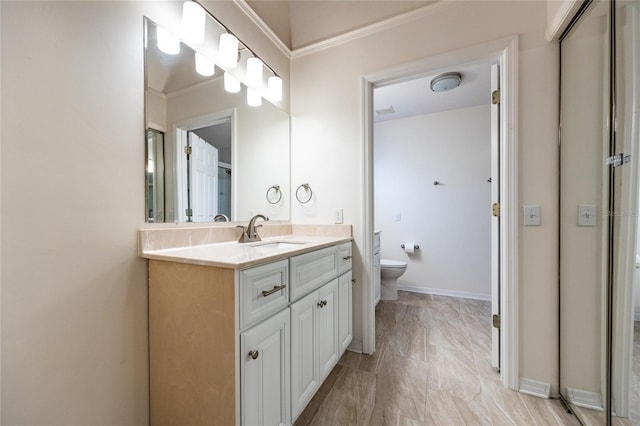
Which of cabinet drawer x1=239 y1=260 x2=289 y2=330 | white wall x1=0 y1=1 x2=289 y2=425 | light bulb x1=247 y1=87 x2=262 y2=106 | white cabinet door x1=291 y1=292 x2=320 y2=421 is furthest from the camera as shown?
light bulb x1=247 y1=87 x2=262 y2=106

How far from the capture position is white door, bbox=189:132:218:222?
4.42 ft

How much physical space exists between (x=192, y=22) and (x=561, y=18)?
1.82 metres

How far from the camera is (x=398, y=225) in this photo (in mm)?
3498

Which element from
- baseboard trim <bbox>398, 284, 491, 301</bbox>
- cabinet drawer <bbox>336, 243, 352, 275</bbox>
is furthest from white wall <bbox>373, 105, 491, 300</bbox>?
cabinet drawer <bbox>336, 243, 352, 275</bbox>

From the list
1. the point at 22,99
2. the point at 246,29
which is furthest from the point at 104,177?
the point at 246,29

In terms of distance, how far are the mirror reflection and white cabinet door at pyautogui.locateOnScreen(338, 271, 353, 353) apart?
720 mm

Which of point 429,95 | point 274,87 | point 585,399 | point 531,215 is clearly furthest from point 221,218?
point 429,95

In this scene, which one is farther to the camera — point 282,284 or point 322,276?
point 322,276

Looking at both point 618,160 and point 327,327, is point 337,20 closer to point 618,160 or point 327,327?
point 618,160

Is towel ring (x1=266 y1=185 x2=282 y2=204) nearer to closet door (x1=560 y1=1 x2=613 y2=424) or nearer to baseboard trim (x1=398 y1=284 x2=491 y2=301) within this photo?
closet door (x1=560 y1=1 x2=613 y2=424)

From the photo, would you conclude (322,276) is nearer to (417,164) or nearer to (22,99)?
(22,99)

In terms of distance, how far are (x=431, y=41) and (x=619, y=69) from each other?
0.98 m

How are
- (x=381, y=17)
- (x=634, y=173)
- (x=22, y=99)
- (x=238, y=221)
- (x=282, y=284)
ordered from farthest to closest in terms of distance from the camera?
(x=381, y=17)
(x=238, y=221)
(x=282, y=284)
(x=634, y=173)
(x=22, y=99)

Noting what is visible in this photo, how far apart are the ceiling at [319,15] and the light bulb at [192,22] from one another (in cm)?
57
